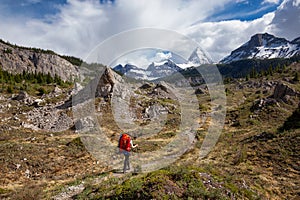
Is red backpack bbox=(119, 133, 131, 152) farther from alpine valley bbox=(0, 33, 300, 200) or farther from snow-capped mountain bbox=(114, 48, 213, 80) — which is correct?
snow-capped mountain bbox=(114, 48, 213, 80)

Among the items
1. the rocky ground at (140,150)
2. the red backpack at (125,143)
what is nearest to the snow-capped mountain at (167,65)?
the red backpack at (125,143)

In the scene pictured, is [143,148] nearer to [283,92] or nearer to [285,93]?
[285,93]

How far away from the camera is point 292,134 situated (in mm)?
21422

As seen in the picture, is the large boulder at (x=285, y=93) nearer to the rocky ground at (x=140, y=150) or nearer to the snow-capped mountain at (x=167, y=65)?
the rocky ground at (x=140, y=150)

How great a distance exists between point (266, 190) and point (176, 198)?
6579 millimetres

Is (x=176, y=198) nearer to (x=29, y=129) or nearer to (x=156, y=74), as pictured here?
(x=156, y=74)

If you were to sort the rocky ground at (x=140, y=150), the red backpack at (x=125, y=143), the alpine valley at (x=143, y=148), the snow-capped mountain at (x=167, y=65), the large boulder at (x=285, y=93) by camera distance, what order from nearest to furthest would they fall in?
1. the rocky ground at (x=140, y=150)
2. the alpine valley at (x=143, y=148)
3. the red backpack at (x=125, y=143)
4. the snow-capped mountain at (x=167, y=65)
5. the large boulder at (x=285, y=93)

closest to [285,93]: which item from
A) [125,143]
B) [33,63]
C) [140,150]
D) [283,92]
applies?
[283,92]

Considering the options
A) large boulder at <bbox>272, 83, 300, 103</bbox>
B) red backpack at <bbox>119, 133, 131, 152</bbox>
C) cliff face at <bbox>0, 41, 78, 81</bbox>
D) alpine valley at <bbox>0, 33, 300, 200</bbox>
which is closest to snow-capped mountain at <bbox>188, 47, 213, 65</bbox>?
alpine valley at <bbox>0, 33, 300, 200</bbox>

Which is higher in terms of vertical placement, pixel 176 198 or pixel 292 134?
pixel 292 134

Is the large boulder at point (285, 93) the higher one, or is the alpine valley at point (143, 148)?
the large boulder at point (285, 93)

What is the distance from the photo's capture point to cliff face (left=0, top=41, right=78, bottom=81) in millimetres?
137562

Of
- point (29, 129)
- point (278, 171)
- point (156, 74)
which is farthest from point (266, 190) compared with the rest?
point (29, 129)

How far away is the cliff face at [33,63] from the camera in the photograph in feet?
451
